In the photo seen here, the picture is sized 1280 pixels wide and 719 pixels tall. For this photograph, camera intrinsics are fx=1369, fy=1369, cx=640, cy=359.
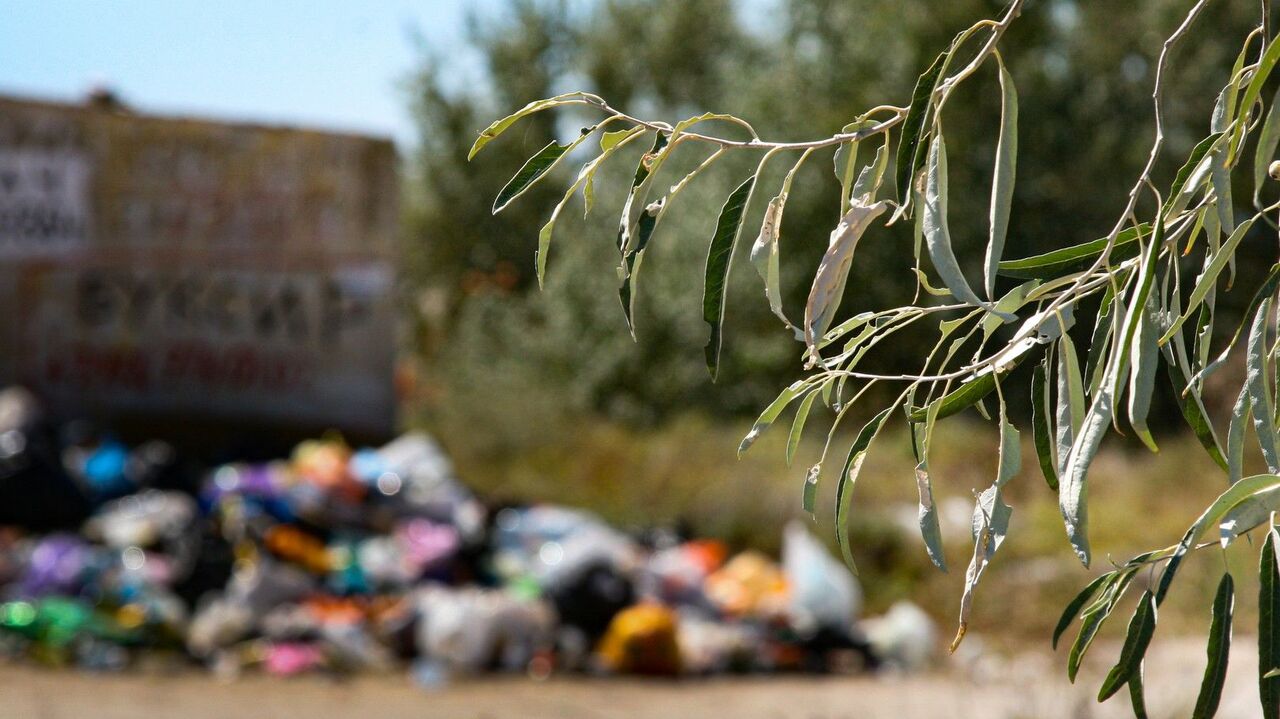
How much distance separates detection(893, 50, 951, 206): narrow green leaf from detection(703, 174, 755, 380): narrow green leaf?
144 millimetres

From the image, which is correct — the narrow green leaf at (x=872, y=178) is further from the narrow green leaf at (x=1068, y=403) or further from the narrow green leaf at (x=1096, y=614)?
the narrow green leaf at (x=1096, y=614)

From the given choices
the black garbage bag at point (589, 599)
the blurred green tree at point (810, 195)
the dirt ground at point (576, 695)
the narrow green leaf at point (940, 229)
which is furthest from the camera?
the blurred green tree at point (810, 195)

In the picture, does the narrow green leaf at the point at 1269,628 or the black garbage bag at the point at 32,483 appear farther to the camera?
the black garbage bag at the point at 32,483

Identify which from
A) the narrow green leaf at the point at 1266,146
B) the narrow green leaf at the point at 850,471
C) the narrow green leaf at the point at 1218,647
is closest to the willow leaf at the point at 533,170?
the narrow green leaf at the point at 850,471

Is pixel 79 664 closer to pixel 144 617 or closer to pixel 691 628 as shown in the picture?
pixel 144 617

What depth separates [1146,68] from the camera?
14.6m

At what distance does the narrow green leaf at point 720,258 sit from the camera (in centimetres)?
127

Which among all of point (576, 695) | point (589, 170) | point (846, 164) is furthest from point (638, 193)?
point (576, 695)

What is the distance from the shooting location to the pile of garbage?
596cm

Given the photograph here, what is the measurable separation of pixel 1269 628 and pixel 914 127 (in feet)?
1.76

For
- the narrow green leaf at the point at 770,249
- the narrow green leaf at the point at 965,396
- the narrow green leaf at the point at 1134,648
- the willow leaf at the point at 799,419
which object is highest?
the narrow green leaf at the point at 770,249

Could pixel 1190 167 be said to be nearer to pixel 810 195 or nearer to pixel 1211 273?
pixel 1211 273

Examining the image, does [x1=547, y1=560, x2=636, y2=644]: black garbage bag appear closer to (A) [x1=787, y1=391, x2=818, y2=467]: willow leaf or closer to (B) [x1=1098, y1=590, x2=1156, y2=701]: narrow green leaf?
(A) [x1=787, y1=391, x2=818, y2=467]: willow leaf

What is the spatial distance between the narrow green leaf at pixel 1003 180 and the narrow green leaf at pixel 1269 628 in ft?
1.24
